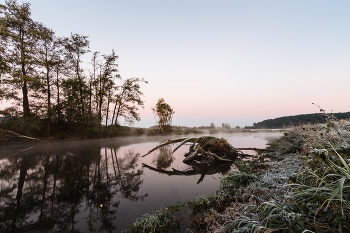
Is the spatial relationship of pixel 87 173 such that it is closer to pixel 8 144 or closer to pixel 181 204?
pixel 181 204

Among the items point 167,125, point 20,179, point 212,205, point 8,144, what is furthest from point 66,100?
point 212,205

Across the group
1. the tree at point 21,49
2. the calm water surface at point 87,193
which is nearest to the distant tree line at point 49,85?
the tree at point 21,49

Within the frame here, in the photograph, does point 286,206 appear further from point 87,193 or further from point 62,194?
point 62,194

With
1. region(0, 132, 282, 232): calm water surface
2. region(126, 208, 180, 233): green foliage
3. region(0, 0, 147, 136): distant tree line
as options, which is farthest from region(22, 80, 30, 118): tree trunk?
region(126, 208, 180, 233): green foliage

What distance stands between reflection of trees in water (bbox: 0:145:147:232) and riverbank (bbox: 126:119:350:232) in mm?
907

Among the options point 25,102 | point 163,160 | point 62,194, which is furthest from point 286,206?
point 25,102

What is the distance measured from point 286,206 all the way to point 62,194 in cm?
390

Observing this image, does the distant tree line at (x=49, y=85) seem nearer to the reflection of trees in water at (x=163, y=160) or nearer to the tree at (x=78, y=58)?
the tree at (x=78, y=58)

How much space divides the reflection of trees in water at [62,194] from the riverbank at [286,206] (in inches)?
35.7

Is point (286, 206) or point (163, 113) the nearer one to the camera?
point (286, 206)

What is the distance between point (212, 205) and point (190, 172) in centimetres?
202

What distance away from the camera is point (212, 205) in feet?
7.86

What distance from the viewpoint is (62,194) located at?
2.89 metres

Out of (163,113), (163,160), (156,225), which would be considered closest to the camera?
(156,225)
